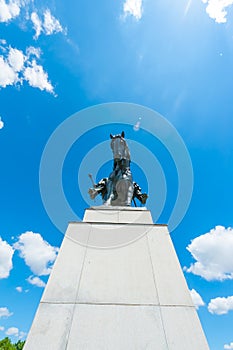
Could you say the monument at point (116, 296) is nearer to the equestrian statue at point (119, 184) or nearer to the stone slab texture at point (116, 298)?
the stone slab texture at point (116, 298)

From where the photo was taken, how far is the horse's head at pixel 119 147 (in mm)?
11177

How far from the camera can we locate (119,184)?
30.9ft

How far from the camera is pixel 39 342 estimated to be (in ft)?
9.76

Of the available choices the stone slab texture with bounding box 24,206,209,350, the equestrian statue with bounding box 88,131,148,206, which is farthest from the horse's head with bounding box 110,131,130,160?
the stone slab texture with bounding box 24,206,209,350

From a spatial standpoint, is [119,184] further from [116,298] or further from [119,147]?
[116,298]

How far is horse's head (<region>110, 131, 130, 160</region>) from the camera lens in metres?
11.2

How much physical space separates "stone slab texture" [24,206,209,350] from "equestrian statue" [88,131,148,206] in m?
3.64

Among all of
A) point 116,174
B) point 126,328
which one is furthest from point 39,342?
point 116,174

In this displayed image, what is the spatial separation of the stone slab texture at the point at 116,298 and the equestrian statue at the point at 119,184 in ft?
11.9

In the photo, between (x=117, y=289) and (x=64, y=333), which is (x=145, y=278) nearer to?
(x=117, y=289)

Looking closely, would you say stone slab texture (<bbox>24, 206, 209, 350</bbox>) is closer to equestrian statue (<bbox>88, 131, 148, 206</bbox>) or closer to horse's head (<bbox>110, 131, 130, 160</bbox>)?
equestrian statue (<bbox>88, 131, 148, 206</bbox>)

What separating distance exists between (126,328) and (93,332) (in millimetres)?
515

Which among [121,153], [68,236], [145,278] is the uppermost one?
[121,153]

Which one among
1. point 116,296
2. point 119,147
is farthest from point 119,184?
point 116,296
